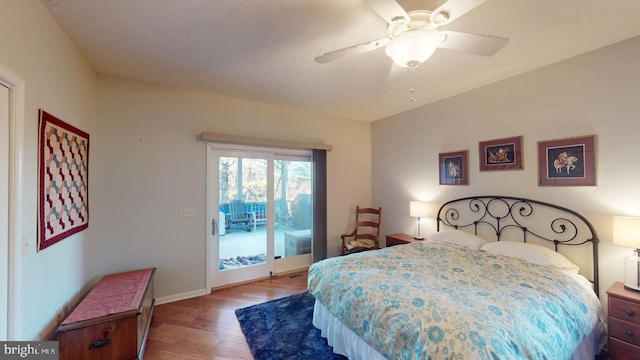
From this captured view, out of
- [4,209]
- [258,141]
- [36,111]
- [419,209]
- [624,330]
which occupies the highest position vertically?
[258,141]

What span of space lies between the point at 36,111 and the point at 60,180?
0.58m

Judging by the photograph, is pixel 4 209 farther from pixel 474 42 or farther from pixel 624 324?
pixel 624 324

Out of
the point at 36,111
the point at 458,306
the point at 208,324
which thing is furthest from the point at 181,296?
the point at 458,306

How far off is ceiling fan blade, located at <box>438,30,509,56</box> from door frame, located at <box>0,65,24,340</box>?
2.40 m

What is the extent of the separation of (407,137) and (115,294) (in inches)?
155

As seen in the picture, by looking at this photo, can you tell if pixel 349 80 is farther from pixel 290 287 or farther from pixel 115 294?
pixel 115 294

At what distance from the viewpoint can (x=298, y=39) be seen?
194 centimetres

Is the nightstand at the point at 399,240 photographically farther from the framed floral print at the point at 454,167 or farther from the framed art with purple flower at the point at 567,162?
→ the framed art with purple flower at the point at 567,162

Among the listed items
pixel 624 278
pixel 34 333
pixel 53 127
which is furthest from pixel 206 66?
pixel 624 278

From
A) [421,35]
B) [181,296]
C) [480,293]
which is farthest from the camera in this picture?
[181,296]

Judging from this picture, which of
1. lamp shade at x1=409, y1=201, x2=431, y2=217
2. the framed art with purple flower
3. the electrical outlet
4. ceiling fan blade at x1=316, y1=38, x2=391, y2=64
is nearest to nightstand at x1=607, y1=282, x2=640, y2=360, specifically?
the framed art with purple flower

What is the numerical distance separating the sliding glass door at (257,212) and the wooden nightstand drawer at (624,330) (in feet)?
10.7

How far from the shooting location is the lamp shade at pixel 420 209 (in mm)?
3342

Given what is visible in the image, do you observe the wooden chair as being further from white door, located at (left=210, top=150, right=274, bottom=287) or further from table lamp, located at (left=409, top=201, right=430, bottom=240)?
white door, located at (left=210, top=150, right=274, bottom=287)
